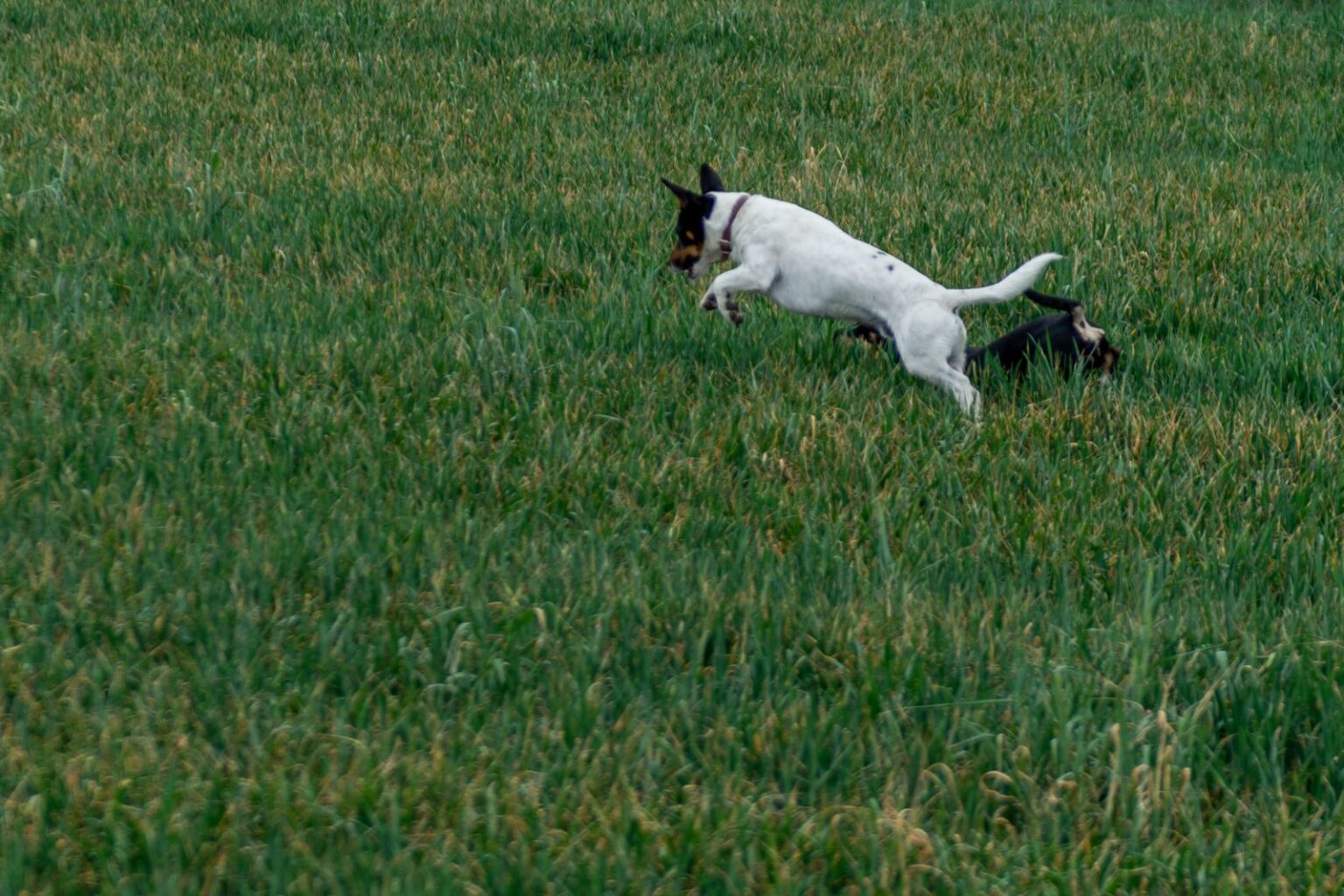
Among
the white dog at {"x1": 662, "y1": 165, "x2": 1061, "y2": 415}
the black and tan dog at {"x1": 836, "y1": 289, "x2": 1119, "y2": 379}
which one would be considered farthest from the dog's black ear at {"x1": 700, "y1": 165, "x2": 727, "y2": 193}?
the black and tan dog at {"x1": 836, "y1": 289, "x2": 1119, "y2": 379}

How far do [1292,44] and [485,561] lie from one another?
1003cm

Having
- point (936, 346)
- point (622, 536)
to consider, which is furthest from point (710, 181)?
point (622, 536)

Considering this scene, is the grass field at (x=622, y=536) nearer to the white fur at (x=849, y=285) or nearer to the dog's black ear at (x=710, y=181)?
the white fur at (x=849, y=285)

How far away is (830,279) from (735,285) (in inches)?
14.2

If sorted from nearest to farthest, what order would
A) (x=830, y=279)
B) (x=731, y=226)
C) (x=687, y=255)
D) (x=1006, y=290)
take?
(x=1006, y=290) → (x=830, y=279) → (x=731, y=226) → (x=687, y=255)

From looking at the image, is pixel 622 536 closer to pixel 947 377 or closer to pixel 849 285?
pixel 947 377

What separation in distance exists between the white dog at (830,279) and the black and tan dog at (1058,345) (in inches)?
5.8

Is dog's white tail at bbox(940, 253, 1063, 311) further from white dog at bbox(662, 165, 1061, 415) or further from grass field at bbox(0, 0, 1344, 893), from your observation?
grass field at bbox(0, 0, 1344, 893)

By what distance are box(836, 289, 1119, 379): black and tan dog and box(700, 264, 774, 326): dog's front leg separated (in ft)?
1.90

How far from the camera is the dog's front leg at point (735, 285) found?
18.3 feet

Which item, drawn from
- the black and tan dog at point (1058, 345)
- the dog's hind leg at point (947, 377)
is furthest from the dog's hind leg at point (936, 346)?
the black and tan dog at point (1058, 345)

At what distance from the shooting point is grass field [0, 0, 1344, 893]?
2.79 meters

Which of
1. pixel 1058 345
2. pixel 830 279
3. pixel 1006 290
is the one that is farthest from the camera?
pixel 830 279

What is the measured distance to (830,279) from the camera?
545 cm
